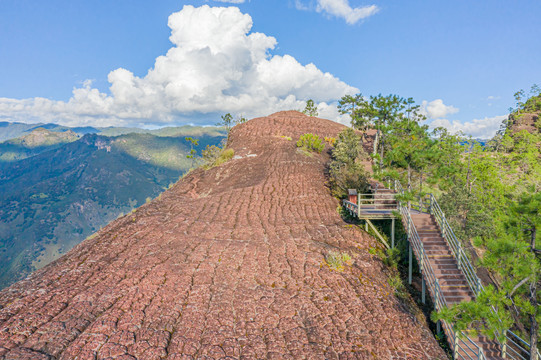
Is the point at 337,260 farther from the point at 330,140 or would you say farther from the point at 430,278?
the point at 330,140

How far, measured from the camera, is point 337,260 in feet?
39.7

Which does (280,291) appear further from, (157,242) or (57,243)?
(57,243)

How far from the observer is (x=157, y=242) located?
506 inches

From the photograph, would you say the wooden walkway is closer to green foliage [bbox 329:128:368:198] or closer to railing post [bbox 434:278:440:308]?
railing post [bbox 434:278:440:308]

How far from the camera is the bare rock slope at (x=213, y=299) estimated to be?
7262 millimetres

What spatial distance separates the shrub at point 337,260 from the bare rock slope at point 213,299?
30 cm

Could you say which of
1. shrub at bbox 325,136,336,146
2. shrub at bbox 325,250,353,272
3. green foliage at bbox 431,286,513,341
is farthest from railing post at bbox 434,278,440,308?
shrub at bbox 325,136,336,146

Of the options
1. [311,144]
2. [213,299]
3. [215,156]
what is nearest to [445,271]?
[213,299]

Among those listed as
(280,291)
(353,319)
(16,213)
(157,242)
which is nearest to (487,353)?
(353,319)

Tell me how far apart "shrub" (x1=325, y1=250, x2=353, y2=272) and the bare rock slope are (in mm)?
300

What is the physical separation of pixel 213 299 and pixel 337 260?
5.86 metres

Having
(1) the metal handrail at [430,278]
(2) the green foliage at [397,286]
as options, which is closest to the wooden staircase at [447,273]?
(1) the metal handrail at [430,278]

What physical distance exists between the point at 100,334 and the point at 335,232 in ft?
37.0

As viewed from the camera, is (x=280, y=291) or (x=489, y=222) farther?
(x=489, y=222)
